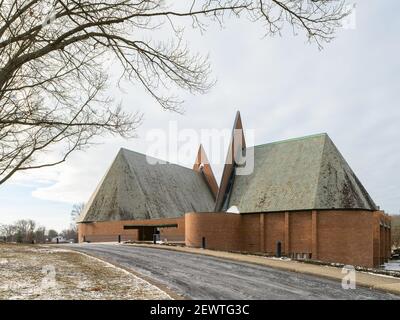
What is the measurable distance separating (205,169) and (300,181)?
84.7 ft

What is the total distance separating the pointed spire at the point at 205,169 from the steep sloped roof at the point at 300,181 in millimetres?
14587

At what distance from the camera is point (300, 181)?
40875 millimetres

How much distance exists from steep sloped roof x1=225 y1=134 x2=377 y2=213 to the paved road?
22.1 meters

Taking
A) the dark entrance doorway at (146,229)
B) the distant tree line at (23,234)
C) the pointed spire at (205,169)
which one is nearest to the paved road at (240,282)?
the distant tree line at (23,234)

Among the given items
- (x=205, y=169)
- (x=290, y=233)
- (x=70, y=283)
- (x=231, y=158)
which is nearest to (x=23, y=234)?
(x=205, y=169)

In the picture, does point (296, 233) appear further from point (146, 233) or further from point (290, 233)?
point (146, 233)

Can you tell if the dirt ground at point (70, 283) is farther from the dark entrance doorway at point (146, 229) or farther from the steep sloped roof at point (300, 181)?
the dark entrance doorway at point (146, 229)

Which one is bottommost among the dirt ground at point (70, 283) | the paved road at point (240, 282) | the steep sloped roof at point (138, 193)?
the paved road at point (240, 282)

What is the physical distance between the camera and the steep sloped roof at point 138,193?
1838 inches

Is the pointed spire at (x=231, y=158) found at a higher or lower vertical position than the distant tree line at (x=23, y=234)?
higher

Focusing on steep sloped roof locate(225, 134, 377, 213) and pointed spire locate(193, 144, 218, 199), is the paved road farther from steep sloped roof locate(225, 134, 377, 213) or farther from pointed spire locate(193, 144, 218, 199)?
pointed spire locate(193, 144, 218, 199)

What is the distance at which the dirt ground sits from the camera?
31.7 ft

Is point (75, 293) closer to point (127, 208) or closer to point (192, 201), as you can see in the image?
point (127, 208)

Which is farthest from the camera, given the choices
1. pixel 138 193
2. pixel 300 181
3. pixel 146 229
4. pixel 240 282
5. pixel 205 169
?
pixel 205 169
